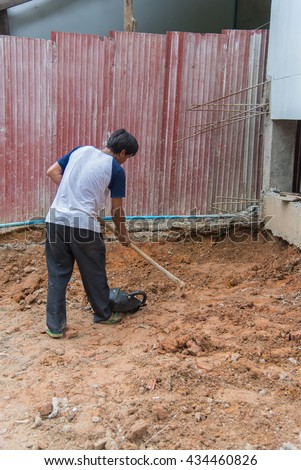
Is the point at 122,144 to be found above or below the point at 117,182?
above

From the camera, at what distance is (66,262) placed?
15.3 ft

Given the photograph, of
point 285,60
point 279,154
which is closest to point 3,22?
point 285,60

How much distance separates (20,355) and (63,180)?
1.49 metres

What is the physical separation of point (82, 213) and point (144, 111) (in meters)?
2.45

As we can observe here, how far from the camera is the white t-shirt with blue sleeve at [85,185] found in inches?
176

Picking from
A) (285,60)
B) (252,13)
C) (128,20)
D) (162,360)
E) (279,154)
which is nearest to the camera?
(162,360)

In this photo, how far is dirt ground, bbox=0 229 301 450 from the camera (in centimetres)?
318

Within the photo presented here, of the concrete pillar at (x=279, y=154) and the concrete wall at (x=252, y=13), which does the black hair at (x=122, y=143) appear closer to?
the concrete pillar at (x=279, y=154)

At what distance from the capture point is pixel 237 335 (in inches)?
173

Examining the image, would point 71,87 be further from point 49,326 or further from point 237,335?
point 237,335

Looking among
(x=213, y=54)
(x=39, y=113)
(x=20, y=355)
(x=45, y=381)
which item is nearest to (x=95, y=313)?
(x=20, y=355)

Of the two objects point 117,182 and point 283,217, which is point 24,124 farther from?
point 283,217

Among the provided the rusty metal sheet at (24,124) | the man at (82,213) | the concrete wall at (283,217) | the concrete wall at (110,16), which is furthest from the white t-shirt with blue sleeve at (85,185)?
the concrete wall at (110,16)

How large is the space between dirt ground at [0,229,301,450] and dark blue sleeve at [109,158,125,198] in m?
1.22
